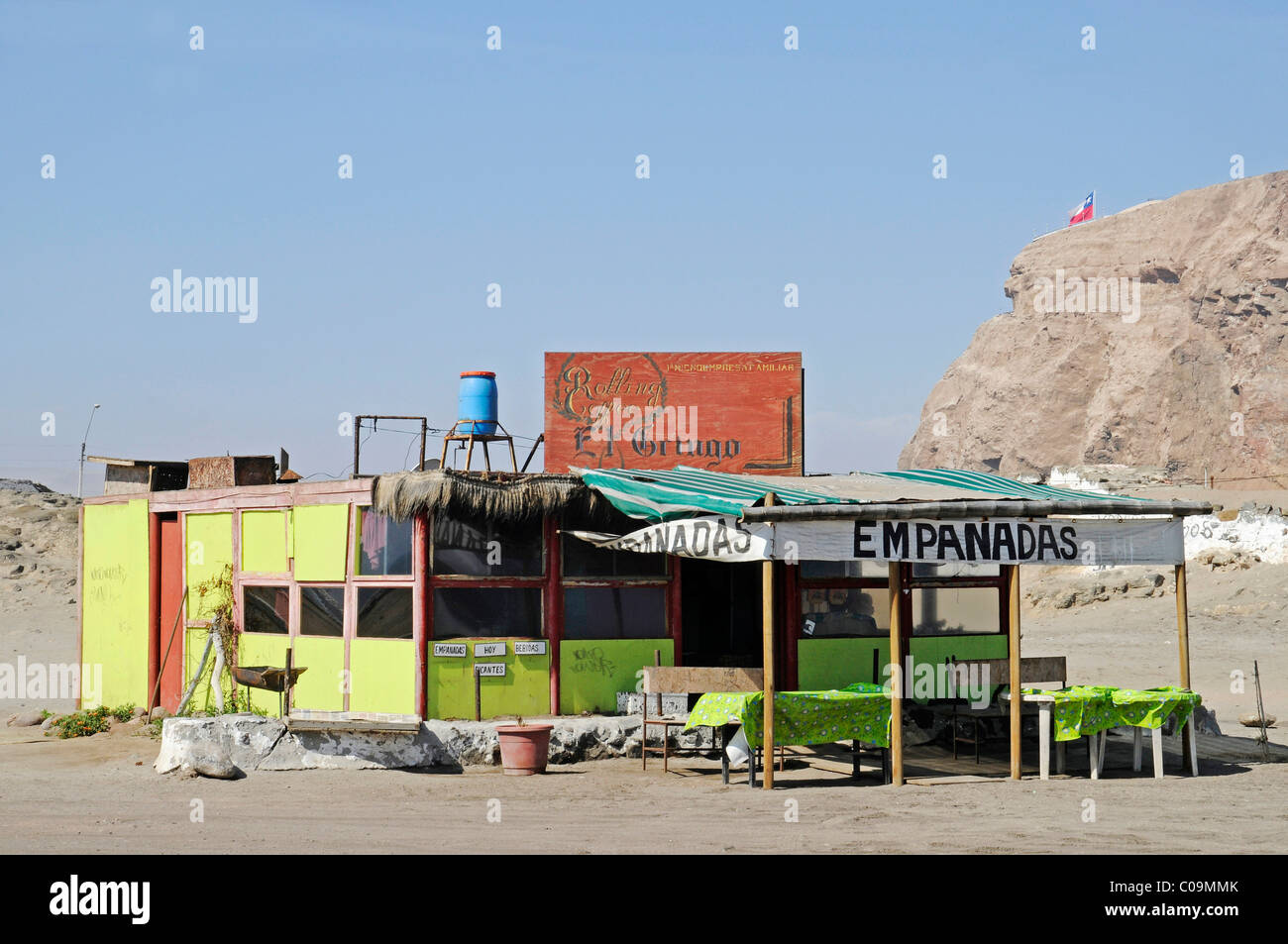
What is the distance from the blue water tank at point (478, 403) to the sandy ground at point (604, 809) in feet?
14.5

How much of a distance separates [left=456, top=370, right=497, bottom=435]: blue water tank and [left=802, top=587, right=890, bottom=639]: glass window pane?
4.22 metres

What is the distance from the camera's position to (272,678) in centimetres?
1477

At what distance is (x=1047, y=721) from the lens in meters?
13.2

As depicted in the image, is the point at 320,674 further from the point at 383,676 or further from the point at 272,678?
the point at 383,676

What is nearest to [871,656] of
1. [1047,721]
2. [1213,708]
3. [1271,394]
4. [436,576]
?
[1047,721]

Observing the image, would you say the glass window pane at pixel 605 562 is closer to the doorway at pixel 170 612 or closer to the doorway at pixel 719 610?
the doorway at pixel 719 610

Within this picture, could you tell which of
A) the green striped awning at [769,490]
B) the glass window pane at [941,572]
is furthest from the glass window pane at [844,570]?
the green striped awning at [769,490]

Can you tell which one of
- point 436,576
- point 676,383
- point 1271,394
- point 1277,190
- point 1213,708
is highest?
point 1277,190

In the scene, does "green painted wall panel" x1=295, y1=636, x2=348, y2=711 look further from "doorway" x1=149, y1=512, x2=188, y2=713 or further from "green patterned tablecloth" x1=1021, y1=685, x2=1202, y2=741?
"green patterned tablecloth" x1=1021, y1=685, x2=1202, y2=741

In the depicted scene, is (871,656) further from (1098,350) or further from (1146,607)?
(1098,350)

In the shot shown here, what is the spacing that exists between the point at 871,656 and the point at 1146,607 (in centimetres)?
2250

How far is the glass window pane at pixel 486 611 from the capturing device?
14.5 m

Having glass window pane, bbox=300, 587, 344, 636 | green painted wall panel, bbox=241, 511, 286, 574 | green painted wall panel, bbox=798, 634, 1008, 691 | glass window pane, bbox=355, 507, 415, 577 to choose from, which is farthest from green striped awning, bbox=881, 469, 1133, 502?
green painted wall panel, bbox=241, 511, 286, 574
